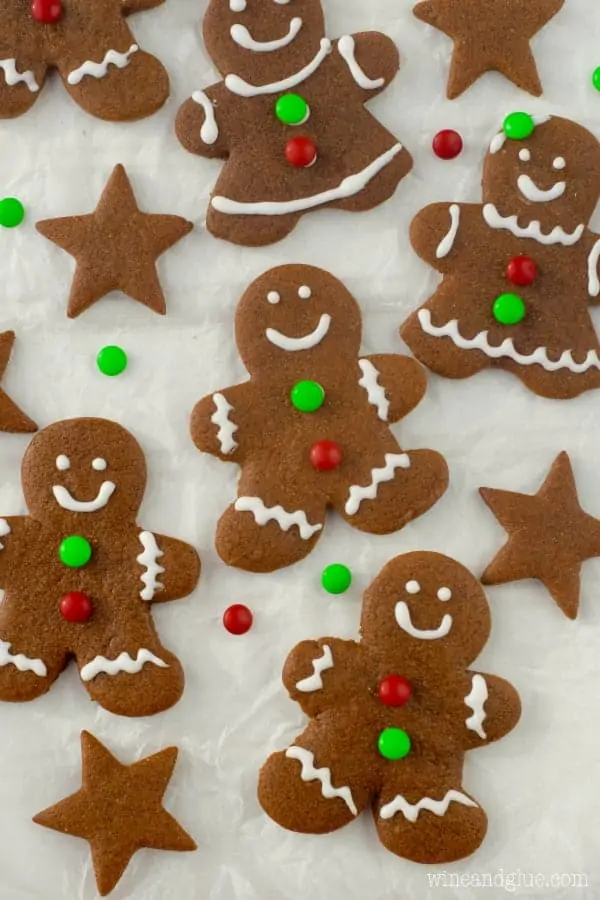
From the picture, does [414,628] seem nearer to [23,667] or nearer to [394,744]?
[394,744]

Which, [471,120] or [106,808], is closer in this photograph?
A: [106,808]

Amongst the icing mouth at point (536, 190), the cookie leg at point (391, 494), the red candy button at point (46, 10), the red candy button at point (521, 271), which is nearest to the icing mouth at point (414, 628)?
the cookie leg at point (391, 494)

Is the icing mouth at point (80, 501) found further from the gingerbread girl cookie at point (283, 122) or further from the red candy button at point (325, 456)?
the gingerbread girl cookie at point (283, 122)

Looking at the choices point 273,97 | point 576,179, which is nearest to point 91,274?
point 273,97

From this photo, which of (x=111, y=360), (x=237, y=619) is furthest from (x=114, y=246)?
(x=237, y=619)

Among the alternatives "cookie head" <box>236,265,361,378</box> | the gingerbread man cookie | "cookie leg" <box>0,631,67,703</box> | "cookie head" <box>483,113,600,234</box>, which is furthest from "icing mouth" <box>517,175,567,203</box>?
"cookie leg" <box>0,631,67,703</box>

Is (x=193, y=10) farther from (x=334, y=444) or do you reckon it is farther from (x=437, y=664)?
(x=437, y=664)

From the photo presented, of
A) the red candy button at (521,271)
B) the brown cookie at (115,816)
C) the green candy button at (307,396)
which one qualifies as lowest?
the brown cookie at (115,816)
